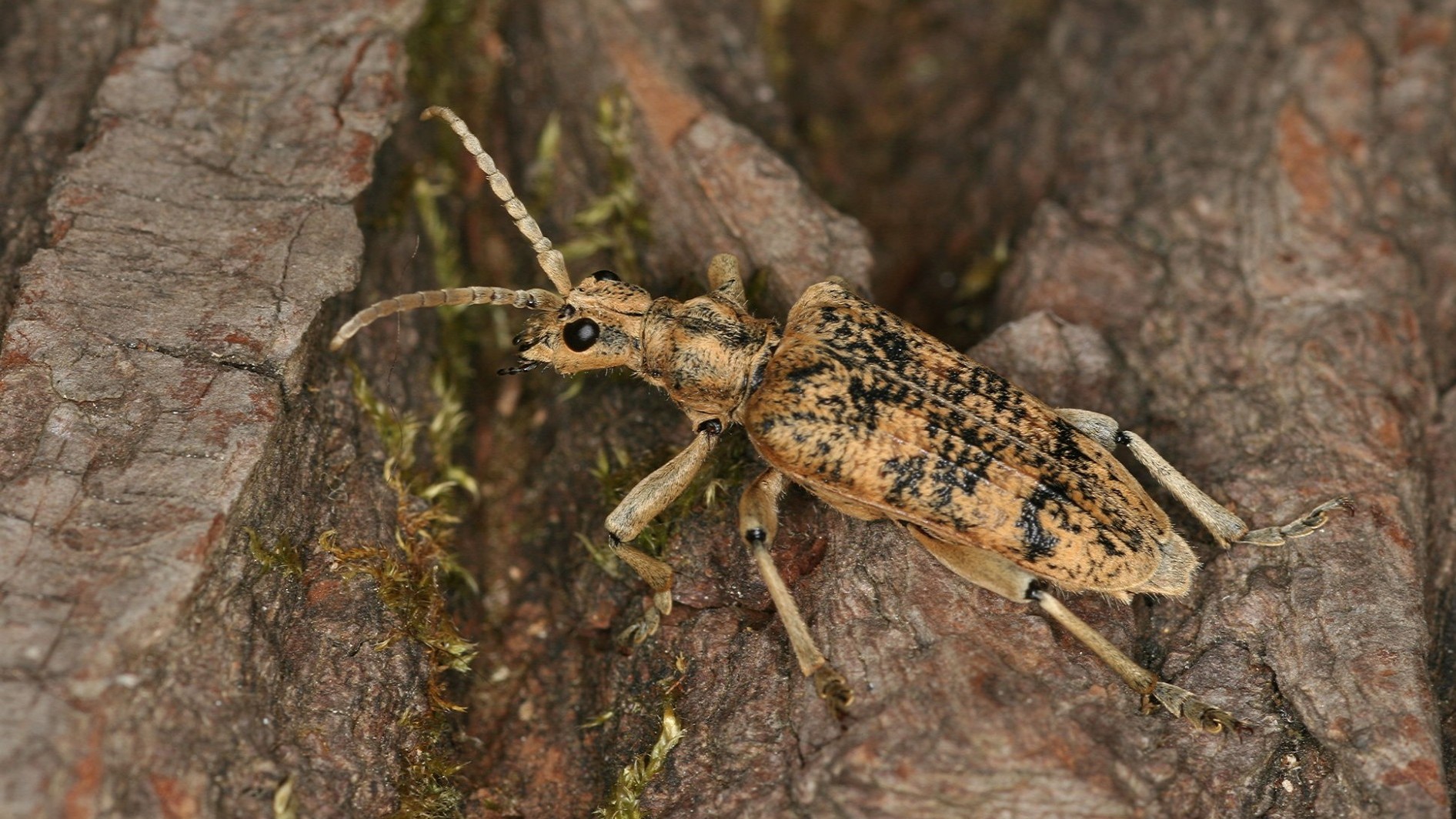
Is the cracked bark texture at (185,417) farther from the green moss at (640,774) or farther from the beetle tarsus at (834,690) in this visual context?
the beetle tarsus at (834,690)

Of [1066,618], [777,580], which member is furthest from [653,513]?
[1066,618]

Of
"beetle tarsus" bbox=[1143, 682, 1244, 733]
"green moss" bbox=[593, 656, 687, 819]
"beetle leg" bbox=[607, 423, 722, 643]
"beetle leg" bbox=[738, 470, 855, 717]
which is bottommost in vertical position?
"green moss" bbox=[593, 656, 687, 819]

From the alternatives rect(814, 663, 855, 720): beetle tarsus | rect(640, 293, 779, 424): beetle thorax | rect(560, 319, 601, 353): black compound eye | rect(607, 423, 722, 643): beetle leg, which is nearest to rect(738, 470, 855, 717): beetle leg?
rect(814, 663, 855, 720): beetle tarsus

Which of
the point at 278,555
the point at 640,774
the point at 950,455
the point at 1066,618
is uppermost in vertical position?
the point at 950,455

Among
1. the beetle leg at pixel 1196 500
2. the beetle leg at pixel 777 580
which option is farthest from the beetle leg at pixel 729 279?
the beetle leg at pixel 1196 500

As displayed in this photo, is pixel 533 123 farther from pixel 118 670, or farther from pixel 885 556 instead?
pixel 118 670

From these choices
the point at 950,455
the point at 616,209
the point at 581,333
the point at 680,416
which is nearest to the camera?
the point at 950,455

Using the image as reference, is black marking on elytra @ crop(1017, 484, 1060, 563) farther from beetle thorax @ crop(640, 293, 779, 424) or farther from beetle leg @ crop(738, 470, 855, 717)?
beetle thorax @ crop(640, 293, 779, 424)

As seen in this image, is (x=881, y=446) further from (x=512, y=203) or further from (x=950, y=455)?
(x=512, y=203)
